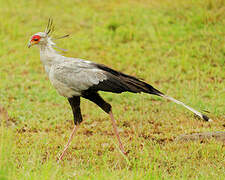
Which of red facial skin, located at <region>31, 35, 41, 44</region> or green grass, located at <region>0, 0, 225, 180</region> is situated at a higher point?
red facial skin, located at <region>31, 35, 41, 44</region>

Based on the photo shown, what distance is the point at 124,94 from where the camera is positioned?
7285mm

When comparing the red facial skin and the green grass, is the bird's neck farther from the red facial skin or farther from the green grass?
the green grass

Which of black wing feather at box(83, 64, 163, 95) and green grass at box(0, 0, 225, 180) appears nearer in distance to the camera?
green grass at box(0, 0, 225, 180)

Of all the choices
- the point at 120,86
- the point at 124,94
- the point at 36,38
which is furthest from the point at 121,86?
the point at 124,94

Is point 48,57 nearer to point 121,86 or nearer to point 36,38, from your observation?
point 36,38

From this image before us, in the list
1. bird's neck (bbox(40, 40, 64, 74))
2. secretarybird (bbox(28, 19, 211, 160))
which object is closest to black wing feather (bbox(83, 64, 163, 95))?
secretarybird (bbox(28, 19, 211, 160))

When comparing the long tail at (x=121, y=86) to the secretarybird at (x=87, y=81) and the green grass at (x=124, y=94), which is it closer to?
the secretarybird at (x=87, y=81)

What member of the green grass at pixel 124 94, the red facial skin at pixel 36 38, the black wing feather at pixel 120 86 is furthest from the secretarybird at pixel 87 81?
the green grass at pixel 124 94

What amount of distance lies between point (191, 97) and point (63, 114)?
2184 millimetres

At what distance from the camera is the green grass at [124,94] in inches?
170

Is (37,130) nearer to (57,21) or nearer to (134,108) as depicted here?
(134,108)

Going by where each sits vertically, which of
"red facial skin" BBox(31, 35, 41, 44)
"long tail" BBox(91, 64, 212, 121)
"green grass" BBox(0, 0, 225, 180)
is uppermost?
"red facial skin" BBox(31, 35, 41, 44)

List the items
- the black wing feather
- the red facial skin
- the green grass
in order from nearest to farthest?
the green grass, the black wing feather, the red facial skin

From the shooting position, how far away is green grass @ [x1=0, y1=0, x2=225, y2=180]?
4328 mm
